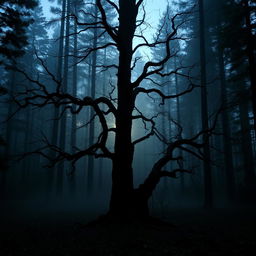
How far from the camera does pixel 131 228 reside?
20.0 feet

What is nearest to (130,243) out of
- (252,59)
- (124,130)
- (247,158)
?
(124,130)


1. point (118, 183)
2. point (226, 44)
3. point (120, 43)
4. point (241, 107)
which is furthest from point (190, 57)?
point (118, 183)

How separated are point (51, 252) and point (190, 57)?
82.2 feet

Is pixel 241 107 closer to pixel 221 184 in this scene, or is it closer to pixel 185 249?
pixel 221 184

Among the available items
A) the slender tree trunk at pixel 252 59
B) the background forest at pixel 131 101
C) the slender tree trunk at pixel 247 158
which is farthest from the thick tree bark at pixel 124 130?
the slender tree trunk at pixel 247 158

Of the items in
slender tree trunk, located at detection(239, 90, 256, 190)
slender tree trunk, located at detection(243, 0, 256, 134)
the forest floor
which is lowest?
the forest floor

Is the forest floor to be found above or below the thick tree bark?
below

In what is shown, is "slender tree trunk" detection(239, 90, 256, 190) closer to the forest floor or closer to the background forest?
the background forest

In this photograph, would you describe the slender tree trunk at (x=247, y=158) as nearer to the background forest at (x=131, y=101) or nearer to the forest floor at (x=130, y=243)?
the background forest at (x=131, y=101)

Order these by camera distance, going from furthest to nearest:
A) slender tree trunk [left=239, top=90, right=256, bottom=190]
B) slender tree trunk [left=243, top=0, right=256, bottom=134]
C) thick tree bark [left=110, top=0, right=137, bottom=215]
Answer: slender tree trunk [left=239, top=90, right=256, bottom=190] → slender tree trunk [left=243, top=0, right=256, bottom=134] → thick tree bark [left=110, top=0, right=137, bottom=215]

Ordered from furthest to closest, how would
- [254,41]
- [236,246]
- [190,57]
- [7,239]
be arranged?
1. [190,57]
2. [254,41]
3. [7,239]
4. [236,246]

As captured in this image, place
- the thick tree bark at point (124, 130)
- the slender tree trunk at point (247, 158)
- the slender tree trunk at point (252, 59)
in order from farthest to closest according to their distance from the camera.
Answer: the slender tree trunk at point (247, 158) → the slender tree trunk at point (252, 59) → the thick tree bark at point (124, 130)

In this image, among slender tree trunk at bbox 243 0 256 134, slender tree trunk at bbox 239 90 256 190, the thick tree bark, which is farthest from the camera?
slender tree trunk at bbox 239 90 256 190

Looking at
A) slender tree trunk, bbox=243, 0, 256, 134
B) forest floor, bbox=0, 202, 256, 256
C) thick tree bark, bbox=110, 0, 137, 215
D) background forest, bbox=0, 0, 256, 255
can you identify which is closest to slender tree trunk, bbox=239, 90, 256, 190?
background forest, bbox=0, 0, 256, 255
